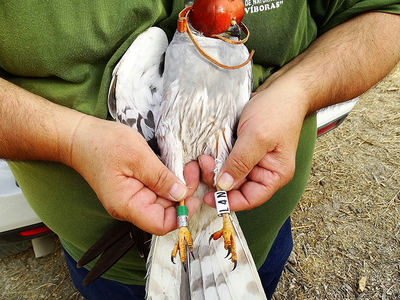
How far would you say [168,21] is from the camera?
3.99 feet

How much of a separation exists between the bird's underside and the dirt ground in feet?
4.32

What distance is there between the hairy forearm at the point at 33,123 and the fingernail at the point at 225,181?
0.44 meters

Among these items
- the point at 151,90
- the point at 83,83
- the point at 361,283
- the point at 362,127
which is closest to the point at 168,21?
the point at 151,90

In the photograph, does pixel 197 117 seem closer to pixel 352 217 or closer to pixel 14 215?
pixel 14 215

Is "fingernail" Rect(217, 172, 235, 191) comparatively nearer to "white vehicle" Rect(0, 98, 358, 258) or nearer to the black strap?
the black strap

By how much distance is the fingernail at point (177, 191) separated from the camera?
1015 mm

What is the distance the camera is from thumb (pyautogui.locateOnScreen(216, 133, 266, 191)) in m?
1.03

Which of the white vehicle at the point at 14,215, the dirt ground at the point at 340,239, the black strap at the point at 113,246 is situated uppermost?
the black strap at the point at 113,246

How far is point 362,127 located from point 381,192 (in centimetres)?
79

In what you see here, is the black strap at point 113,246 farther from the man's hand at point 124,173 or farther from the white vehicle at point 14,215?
the white vehicle at point 14,215

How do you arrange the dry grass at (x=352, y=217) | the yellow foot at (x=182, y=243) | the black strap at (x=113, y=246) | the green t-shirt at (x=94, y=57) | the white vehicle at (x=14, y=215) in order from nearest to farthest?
1. the green t-shirt at (x=94, y=57)
2. the yellow foot at (x=182, y=243)
3. the black strap at (x=113, y=246)
4. the white vehicle at (x=14, y=215)
5. the dry grass at (x=352, y=217)

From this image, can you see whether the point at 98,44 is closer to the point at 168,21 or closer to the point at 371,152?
the point at 168,21

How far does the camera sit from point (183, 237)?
3.52ft

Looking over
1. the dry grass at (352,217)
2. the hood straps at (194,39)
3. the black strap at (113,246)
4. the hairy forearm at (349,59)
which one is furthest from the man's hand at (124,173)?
the dry grass at (352,217)
